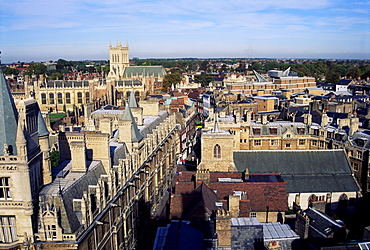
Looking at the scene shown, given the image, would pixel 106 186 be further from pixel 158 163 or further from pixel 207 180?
pixel 158 163

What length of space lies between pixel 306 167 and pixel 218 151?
11232mm

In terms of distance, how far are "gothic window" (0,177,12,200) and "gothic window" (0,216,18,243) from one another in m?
1.14

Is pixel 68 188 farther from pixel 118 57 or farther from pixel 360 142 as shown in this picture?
pixel 118 57

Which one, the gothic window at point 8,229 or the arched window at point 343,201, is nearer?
the gothic window at point 8,229

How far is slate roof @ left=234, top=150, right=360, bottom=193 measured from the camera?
132ft

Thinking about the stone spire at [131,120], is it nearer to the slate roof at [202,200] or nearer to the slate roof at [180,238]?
the slate roof at [202,200]

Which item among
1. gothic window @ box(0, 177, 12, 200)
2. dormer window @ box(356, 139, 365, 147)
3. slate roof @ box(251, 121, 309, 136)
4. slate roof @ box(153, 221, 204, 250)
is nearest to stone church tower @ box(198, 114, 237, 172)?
slate roof @ box(251, 121, 309, 136)

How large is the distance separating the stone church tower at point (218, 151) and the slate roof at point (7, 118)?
21.2 m

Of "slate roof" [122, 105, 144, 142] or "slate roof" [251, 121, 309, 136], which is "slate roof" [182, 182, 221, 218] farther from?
"slate roof" [251, 121, 309, 136]

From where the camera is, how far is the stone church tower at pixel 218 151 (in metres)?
38.9

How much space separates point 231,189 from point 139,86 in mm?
85618

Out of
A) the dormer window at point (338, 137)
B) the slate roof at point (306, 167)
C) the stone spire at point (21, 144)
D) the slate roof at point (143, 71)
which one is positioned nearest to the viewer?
the stone spire at point (21, 144)

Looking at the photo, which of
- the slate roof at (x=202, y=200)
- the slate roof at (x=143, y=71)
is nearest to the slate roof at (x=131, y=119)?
the slate roof at (x=202, y=200)

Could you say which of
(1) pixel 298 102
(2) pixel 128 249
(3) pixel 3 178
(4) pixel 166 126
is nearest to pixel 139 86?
(1) pixel 298 102
